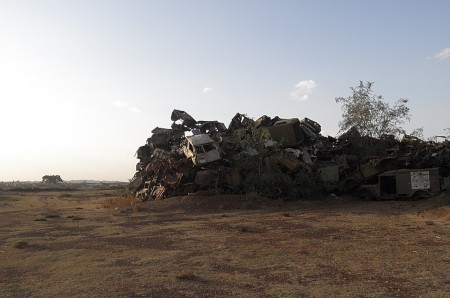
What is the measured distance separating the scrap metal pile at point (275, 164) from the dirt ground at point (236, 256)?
5301mm

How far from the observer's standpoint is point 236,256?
9008mm

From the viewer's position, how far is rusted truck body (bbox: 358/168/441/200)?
20047 millimetres

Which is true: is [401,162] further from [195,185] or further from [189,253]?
[189,253]

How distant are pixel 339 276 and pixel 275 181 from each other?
1447 cm

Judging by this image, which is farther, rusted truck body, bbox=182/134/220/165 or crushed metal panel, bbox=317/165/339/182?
crushed metal panel, bbox=317/165/339/182

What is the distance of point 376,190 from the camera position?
21.5 m

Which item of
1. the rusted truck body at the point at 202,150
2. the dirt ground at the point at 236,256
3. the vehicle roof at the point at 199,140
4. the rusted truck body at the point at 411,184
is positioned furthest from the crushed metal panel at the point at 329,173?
the vehicle roof at the point at 199,140

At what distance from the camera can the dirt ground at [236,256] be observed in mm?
6609

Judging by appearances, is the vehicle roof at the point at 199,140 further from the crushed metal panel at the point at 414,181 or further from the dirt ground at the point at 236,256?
the crushed metal panel at the point at 414,181

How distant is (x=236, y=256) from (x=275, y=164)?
1351cm

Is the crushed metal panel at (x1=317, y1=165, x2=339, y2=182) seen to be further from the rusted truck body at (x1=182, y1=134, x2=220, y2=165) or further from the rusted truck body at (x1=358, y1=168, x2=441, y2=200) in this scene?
the rusted truck body at (x1=182, y1=134, x2=220, y2=165)

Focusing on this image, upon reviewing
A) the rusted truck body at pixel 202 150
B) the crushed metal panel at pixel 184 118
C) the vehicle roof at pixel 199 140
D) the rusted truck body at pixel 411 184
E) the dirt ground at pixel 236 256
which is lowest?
the dirt ground at pixel 236 256

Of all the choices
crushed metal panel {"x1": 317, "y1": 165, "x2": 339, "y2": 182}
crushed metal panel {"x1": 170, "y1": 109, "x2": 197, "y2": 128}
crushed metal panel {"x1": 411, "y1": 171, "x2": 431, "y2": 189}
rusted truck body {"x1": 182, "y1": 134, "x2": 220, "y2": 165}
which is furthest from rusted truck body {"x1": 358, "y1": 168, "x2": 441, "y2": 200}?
crushed metal panel {"x1": 170, "y1": 109, "x2": 197, "y2": 128}

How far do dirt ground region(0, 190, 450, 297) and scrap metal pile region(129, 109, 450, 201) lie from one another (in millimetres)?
5301
